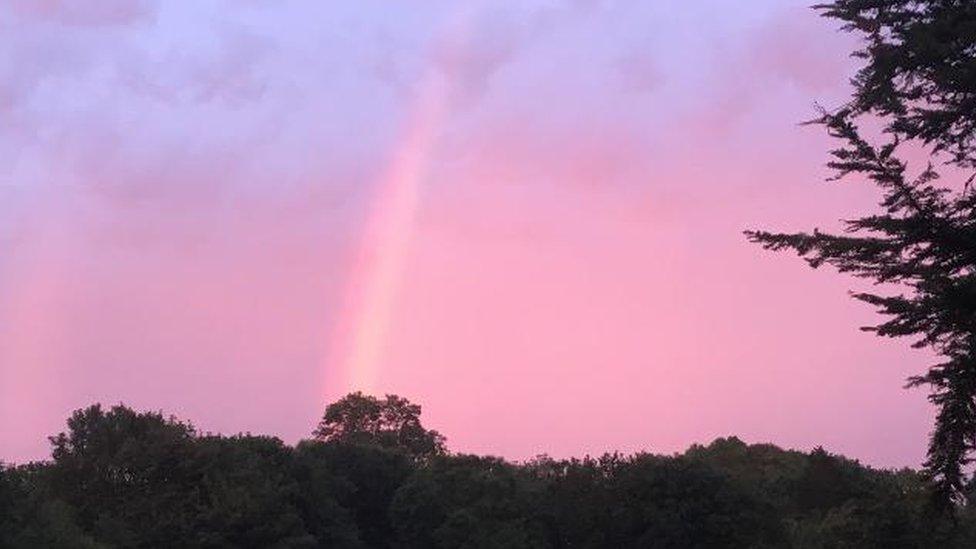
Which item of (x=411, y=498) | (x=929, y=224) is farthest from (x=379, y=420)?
(x=929, y=224)

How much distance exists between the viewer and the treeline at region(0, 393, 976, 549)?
6762cm

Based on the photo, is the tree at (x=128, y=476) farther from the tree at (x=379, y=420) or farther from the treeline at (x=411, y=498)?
the tree at (x=379, y=420)

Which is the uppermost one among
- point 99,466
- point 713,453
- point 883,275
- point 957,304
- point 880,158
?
point 713,453

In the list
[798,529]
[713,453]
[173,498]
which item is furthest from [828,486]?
[713,453]

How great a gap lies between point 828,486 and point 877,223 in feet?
207

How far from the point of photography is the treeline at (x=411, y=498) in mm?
67625

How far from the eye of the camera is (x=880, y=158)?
21.0m

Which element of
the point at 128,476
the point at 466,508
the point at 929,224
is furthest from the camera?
the point at 466,508

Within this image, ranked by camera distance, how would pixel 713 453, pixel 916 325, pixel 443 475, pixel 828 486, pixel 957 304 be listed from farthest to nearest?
pixel 713 453
pixel 443 475
pixel 828 486
pixel 916 325
pixel 957 304

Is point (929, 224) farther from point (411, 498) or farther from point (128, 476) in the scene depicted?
point (411, 498)

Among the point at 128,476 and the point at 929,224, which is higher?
the point at 128,476

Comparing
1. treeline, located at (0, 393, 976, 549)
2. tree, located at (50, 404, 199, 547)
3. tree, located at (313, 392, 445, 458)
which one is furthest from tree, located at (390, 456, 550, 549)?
tree, located at (313, 392, 445, 458)

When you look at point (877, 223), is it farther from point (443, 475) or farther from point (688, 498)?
point (443, 475)

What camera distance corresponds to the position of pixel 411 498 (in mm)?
90625
